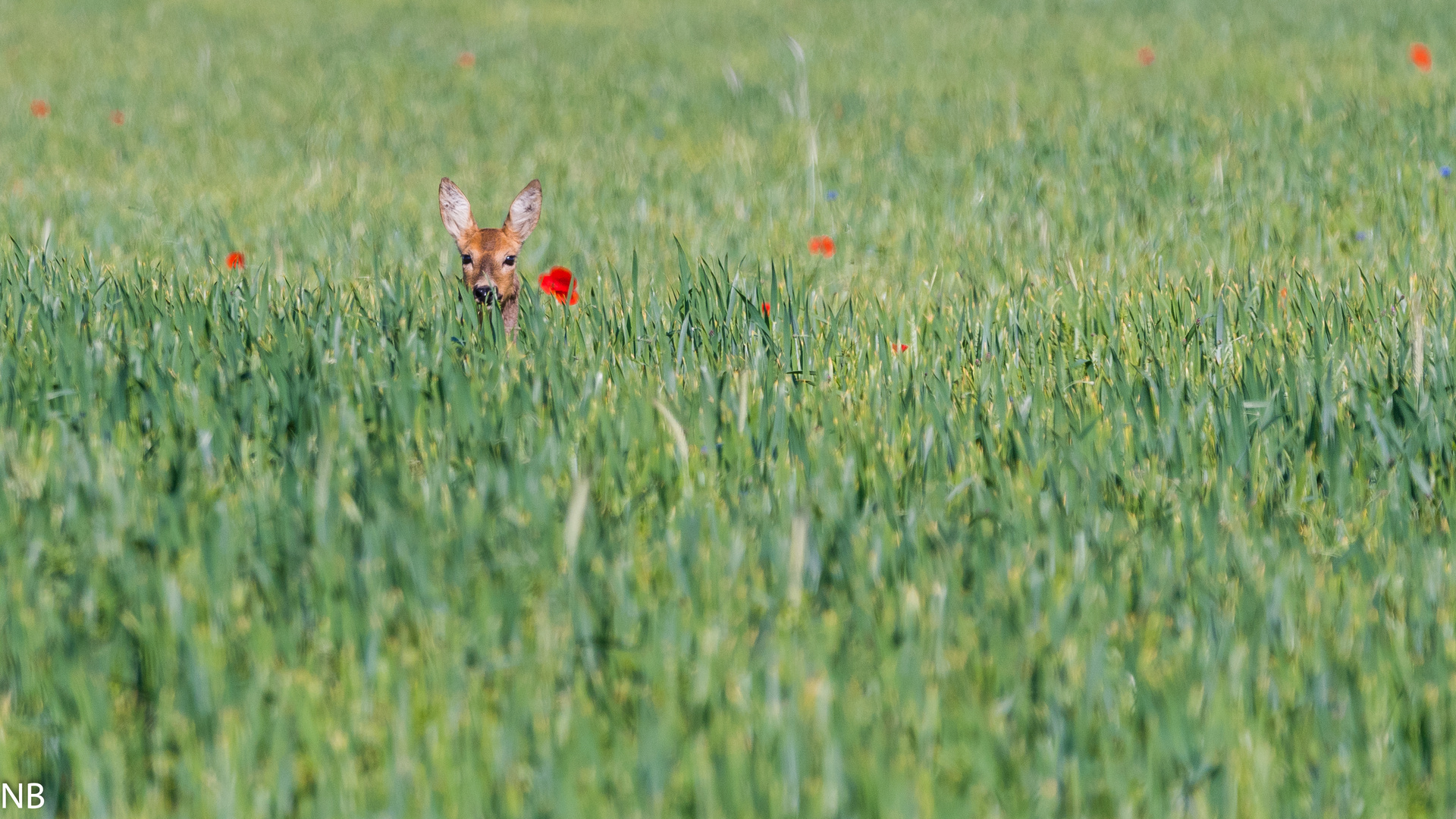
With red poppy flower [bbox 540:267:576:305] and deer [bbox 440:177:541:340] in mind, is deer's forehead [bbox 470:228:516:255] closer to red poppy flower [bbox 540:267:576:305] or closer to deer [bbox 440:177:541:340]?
deer [bbox 440:177:541:340]

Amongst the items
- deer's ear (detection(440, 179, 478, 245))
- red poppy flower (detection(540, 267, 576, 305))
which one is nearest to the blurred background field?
red poppy flower (detection(540, 267, 576, 305))

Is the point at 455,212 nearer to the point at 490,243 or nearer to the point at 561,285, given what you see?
the point at 490,243

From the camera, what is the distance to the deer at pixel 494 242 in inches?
159

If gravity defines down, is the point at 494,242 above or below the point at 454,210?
below

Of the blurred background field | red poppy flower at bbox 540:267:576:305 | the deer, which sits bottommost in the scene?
the blurred background field

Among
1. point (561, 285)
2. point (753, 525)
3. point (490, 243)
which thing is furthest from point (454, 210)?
point (753, 525)

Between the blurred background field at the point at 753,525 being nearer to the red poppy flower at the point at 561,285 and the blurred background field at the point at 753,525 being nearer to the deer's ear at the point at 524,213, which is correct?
Answer: the red poppy flower at the point at 561,285

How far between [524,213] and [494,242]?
0.42 feet

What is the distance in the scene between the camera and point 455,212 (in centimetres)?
416

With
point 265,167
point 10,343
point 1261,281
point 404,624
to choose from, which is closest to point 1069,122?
point 1261,281

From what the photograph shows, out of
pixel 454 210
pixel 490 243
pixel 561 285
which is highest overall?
pixel 454 210

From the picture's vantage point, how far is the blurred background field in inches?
73.7

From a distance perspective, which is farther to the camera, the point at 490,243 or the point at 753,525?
Result: the point at 490,243

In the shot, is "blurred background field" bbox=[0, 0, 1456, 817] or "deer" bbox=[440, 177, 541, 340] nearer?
"blurred background field" bbox=[0, 0, 1456, 817]
